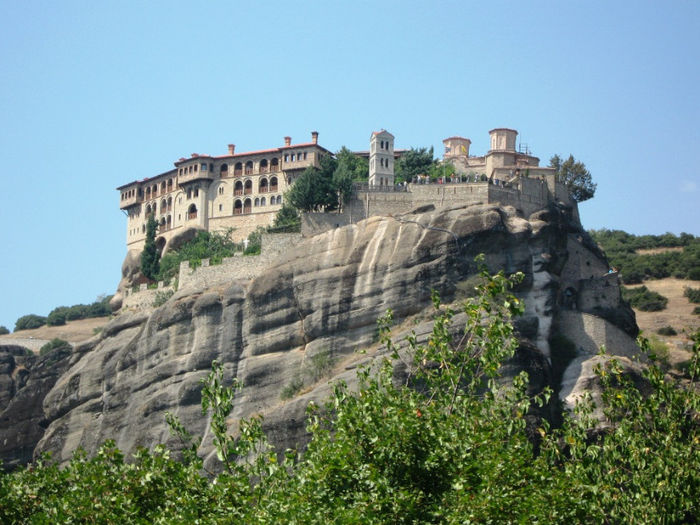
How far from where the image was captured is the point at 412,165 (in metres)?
79.6

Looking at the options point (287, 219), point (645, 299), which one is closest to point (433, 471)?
point (287, 219)

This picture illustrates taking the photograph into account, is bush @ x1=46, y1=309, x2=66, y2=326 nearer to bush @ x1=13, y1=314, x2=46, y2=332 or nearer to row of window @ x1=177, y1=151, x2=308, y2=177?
bush @ x1=13, y1=314, x2=46, y2=332

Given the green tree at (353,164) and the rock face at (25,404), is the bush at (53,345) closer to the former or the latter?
the rock face at (25,404)

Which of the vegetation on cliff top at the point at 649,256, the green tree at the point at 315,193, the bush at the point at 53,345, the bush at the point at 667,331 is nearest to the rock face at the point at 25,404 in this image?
the bush at the point at 53,345

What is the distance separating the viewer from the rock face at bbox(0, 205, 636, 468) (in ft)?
204

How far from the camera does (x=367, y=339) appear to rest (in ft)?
204

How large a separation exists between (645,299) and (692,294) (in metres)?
4.03

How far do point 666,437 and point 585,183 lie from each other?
181 feet

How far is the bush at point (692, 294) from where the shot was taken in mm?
97938

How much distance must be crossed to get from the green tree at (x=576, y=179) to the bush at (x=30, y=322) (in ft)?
165

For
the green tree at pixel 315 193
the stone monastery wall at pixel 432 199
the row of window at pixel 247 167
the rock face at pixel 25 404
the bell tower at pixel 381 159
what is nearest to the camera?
the stone monastery wall at pixel 432 199

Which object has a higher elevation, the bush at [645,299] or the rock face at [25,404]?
the bush at [645,299]

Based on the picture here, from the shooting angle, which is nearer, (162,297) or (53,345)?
(162,297)

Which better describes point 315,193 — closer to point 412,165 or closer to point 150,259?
point 412,165
